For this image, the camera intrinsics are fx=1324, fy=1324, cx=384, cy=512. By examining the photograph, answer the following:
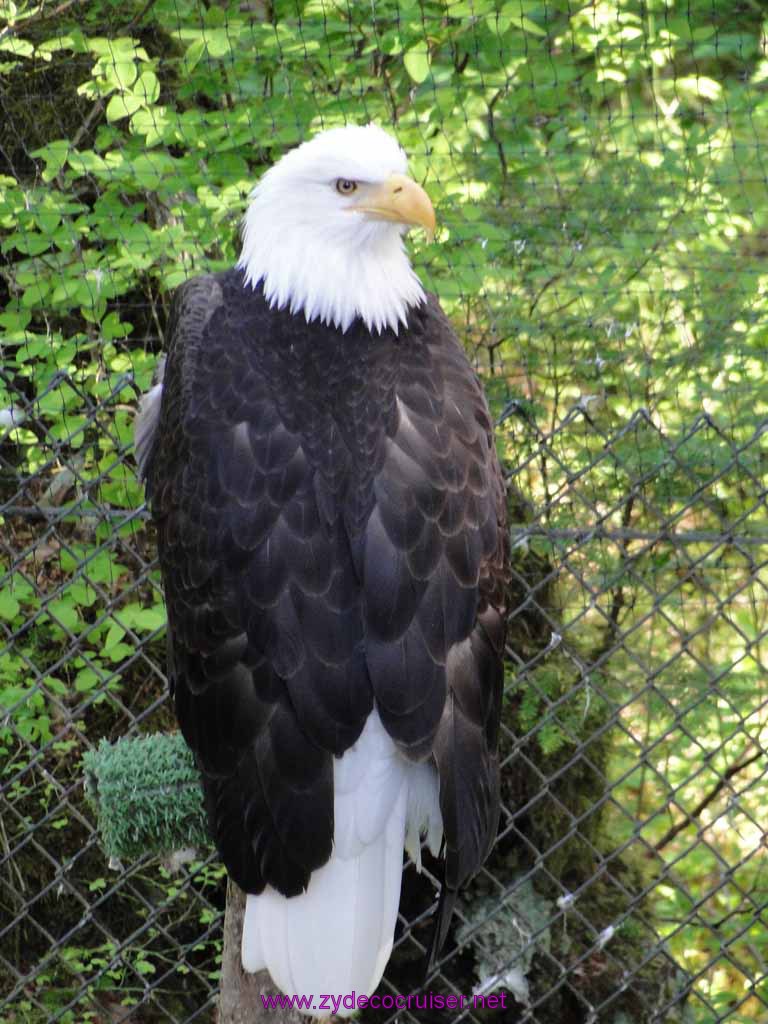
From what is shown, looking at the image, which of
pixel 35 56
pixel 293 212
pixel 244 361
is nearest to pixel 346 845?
pixel 244 361

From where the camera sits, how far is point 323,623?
104 inches

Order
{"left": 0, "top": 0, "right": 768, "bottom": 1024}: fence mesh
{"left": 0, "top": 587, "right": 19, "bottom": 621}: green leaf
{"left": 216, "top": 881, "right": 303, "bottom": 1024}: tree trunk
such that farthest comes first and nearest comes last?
{"left": 0, "top": 0, "right": 768, "bottom": 1024}: fence mesh
{"left": 0, "top": 587, "right": 19, "bottom": 621}: green leaf
{"left": 216, "top": 881, "right": 303, "bottom": 1024}: tree trunk

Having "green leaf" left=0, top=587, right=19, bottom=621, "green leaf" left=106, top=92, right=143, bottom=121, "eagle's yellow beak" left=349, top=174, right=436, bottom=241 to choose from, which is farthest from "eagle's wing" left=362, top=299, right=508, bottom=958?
"green leaf" left=106, top=92, right=143, bottom=121

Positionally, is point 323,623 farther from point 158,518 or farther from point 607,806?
point 607,806

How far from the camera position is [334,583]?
105 inches

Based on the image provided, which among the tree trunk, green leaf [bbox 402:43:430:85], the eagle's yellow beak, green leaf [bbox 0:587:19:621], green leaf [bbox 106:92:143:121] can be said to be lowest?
the tree trunk

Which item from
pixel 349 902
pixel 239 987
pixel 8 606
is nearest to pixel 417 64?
pixel 8 606

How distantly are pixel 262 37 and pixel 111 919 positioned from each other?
287 cm

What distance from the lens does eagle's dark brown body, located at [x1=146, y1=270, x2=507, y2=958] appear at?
8.54 ft

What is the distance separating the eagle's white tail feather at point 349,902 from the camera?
2.57 m

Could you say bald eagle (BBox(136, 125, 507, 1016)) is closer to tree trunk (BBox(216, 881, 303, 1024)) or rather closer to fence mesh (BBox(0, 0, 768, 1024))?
tree trunk (BBox(216, 881, 303, 1024))

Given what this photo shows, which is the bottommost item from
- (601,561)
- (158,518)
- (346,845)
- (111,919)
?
(111,919)

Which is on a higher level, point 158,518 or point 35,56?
point 35,56

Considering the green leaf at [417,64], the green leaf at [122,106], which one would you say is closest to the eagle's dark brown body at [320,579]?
the green leaf at [122,106]
